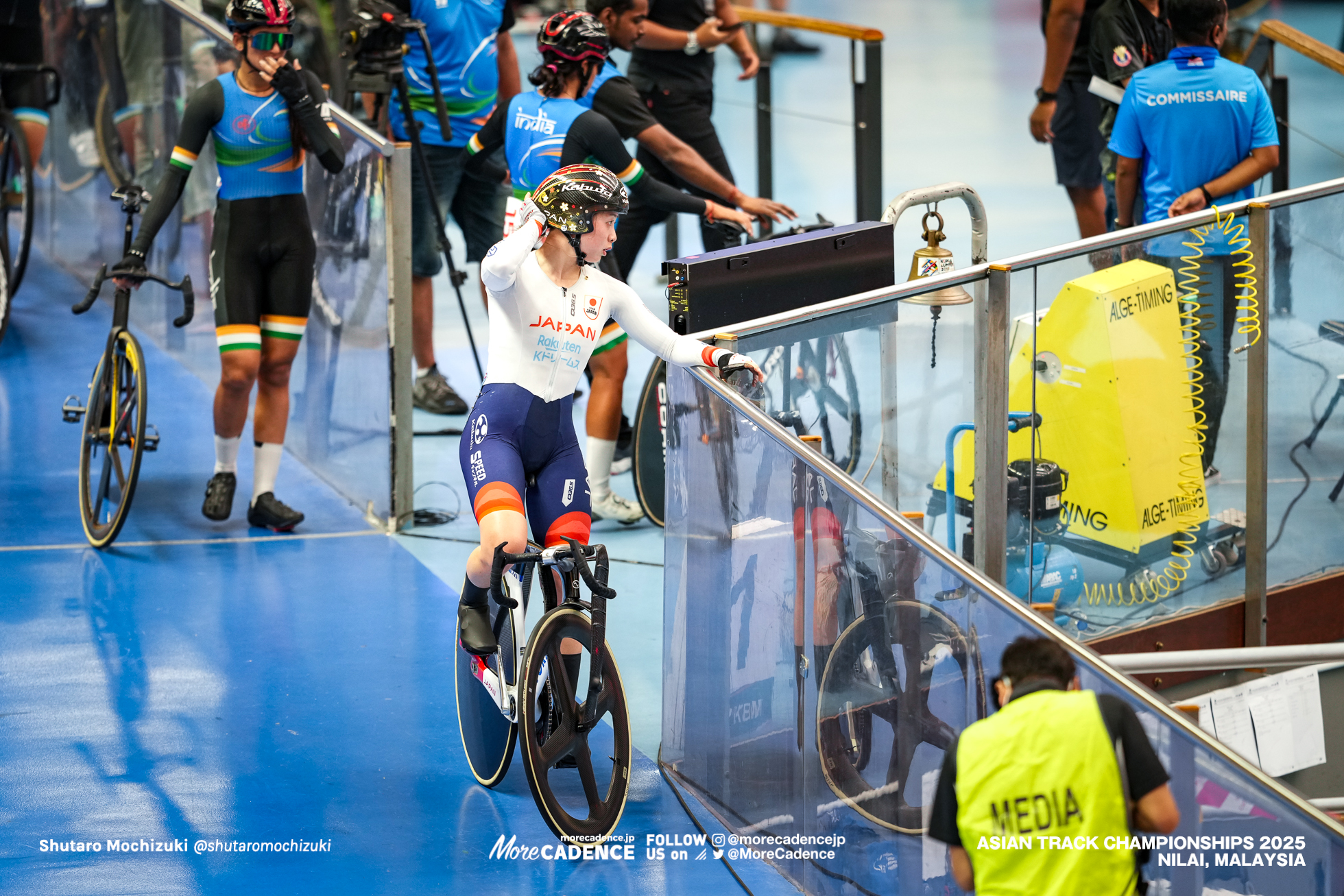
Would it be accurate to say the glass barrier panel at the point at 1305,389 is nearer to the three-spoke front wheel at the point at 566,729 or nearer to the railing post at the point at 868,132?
the railing post at the point at 868,132

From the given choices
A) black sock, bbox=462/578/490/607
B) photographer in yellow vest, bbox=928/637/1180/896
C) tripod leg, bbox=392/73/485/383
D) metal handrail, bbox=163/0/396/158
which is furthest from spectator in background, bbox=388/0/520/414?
photographer in yellow vest, bbox=928/637/1180/896

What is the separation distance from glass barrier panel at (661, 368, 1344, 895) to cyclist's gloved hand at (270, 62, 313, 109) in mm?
2383

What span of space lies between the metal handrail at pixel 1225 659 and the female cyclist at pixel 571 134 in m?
2.72

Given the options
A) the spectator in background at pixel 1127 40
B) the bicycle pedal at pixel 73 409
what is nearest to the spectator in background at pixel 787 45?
the spectator in background at pixel 1127 40

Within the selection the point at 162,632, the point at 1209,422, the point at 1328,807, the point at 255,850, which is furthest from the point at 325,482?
the point at 1328,807

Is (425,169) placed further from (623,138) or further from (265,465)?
(265,465)

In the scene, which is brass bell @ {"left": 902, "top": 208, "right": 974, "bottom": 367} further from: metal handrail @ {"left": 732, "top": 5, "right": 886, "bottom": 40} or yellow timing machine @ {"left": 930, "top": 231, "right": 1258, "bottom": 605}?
metal handrail @ {"left": 732, "top": 5, "right": 886, "bottom": 40}

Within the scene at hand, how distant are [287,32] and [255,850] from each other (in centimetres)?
327

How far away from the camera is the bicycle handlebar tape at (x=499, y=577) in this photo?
4.18 meters

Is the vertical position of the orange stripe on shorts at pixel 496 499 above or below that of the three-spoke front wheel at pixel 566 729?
above

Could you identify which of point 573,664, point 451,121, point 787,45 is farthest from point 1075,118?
point 787,45

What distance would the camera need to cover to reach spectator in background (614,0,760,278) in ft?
24.8

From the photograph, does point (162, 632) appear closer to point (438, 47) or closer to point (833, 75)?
point (438, 47)

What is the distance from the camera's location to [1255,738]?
5590 millimetres
